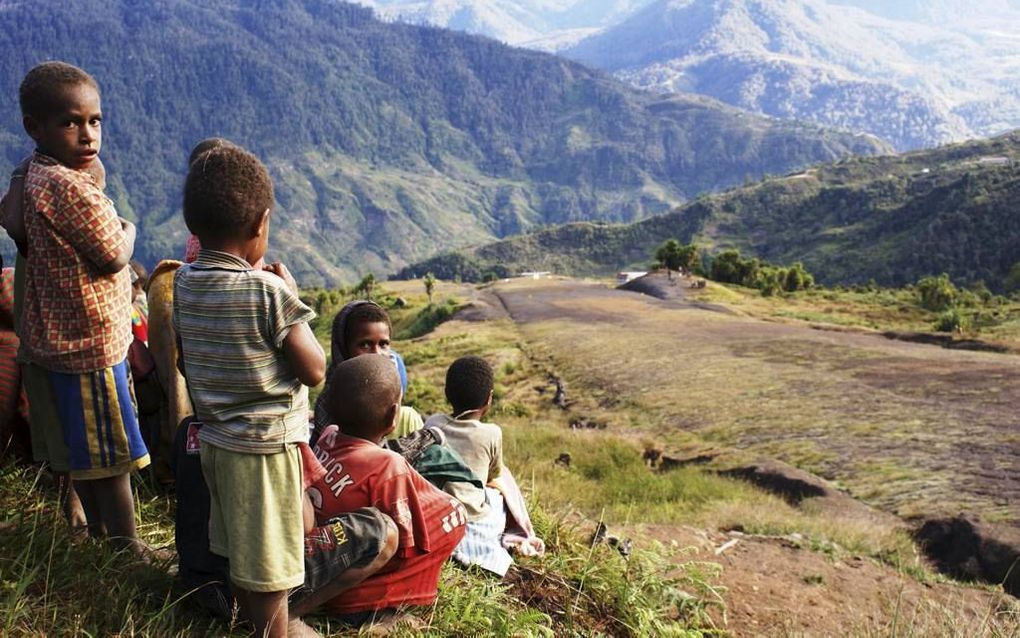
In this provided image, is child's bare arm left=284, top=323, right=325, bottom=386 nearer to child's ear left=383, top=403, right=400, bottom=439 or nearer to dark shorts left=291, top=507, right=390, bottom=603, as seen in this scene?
child's ear left=383, top=403, right=400, bottom=439

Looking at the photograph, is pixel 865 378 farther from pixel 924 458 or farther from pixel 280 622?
pixel 280 622

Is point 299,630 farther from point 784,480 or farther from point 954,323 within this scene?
point 954,323

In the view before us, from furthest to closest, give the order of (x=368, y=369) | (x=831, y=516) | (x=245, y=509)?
(x=831, y=516) < (x=368, y=369) < (x=245, y=509)

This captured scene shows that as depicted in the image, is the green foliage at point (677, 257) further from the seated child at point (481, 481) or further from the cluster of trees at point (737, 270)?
the seated child at point (481, 481)

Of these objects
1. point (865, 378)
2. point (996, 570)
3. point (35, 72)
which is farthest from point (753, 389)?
point (35, 72)

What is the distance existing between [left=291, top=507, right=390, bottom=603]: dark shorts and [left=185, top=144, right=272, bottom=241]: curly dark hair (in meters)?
1.17

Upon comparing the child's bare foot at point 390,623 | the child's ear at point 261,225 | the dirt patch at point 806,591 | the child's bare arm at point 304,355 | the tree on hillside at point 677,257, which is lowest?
the tree on hillside at point 677,257

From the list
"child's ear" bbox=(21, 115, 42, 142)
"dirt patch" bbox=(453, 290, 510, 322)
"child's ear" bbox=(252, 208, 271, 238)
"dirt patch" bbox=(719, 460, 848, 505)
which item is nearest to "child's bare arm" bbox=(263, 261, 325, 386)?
"child's ear" bbox=(252, 208, 271, 238)

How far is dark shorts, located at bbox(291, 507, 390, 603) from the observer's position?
2.97 metres

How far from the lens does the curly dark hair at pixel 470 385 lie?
4.44 meters

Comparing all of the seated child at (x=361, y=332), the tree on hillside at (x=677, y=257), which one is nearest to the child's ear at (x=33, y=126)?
the seated child at (x=361, y=332)

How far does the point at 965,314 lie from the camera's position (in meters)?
30.6

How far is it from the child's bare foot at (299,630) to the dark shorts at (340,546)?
86mm

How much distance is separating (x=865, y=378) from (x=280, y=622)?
51.1ft
